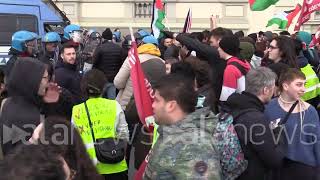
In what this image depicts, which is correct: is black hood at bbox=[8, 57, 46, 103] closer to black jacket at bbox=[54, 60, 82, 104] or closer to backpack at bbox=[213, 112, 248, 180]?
backpack at bbox=[213, 112, 248, 180]

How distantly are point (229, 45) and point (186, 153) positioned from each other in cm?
306

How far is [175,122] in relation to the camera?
3.01m

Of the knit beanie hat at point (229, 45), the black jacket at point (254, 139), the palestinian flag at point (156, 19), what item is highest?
the palestinian flag at point (156, 19)

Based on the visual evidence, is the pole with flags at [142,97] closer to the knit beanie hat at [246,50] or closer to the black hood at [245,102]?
the black hood at [245,102]

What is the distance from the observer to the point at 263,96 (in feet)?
13.7

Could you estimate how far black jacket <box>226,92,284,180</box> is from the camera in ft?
12.7

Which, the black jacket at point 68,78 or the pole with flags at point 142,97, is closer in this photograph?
the pole with flags at point 142,97

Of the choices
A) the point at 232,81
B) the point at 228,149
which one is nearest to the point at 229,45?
the point at 232,81

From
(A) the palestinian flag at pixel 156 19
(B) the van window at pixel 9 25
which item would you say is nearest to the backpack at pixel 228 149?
(A) the palestinian flag at pixel 156 19

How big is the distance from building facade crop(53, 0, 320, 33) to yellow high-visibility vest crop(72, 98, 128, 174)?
26248mm

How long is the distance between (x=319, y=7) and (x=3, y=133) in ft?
28.0

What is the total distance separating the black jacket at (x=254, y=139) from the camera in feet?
12.7

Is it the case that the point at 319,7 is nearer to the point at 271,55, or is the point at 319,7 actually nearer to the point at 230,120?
the point at 271,55

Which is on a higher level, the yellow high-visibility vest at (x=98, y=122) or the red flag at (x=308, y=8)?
the red flag at (x=308, y=8)
